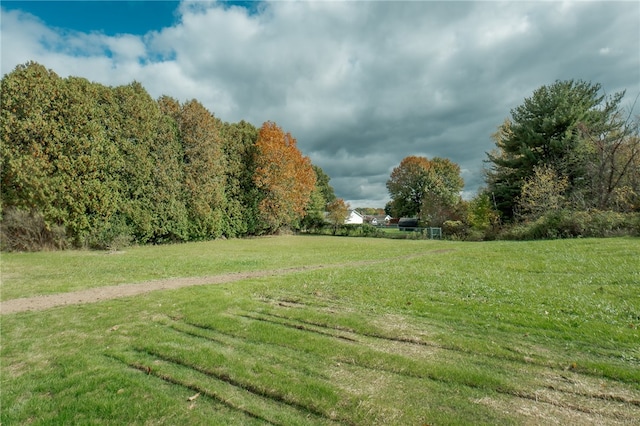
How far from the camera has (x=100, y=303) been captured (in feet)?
25.0

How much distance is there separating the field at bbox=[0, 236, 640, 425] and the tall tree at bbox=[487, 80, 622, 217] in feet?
78.5

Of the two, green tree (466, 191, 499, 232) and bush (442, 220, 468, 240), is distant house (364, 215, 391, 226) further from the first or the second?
green tree (466, 191, 499, 232)

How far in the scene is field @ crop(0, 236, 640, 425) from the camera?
3162mm

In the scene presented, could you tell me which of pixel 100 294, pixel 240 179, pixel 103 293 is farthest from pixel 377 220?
pixel 100 294

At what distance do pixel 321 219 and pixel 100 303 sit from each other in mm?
42590

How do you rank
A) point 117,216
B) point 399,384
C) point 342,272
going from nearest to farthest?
point 399,384 → point 342,272 → point 117,216

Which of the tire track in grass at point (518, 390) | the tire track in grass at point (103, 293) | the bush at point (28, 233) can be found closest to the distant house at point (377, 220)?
the bush at point (28, 233)

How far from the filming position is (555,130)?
1123 inches

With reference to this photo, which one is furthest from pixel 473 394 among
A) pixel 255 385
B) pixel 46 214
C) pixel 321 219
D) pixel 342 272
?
pixel 321 219

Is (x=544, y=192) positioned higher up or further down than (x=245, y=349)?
higher up

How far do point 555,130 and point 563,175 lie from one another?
417 cm

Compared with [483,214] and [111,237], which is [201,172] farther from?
[483,214]

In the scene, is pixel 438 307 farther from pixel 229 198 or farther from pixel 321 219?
pixel 321 219

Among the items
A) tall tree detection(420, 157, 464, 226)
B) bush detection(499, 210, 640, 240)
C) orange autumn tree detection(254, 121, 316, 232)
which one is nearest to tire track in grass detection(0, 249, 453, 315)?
bush detection(499, 210, 640, 240)
